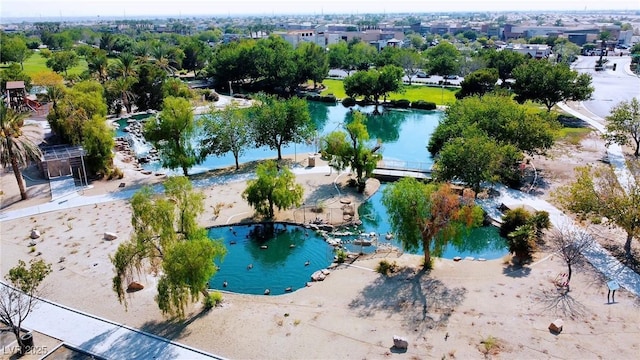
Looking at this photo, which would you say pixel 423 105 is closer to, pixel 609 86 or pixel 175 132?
pixel 609 86

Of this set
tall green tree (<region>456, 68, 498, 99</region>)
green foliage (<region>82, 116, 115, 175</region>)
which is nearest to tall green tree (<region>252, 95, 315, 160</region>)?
green foliage (<region>82, 116, 115, 175</region>)

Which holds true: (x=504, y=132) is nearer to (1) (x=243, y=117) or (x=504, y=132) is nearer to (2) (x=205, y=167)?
(1) (x=243, y=117)

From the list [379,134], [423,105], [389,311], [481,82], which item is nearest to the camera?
[389,311]

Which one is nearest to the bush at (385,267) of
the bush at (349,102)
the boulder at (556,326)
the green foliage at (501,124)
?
the boulder at (556,326)

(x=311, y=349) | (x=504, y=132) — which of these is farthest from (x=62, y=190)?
(x=504, y=132)

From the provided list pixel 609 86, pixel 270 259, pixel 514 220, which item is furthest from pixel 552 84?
pixel 270 259
